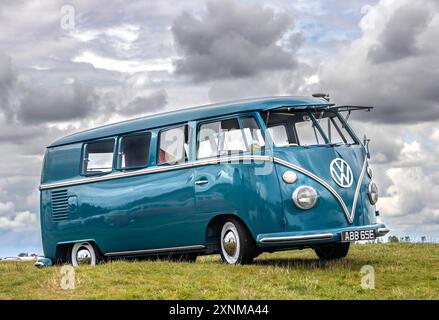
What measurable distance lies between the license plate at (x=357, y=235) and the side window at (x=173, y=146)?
335cm

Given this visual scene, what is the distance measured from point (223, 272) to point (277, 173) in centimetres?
191

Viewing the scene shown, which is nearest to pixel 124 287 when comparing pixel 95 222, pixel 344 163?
pixel 344 163

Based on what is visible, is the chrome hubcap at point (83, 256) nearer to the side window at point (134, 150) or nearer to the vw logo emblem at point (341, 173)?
the side window at point (134, 150)

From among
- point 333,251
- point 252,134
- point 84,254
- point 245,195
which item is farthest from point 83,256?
point 252,134

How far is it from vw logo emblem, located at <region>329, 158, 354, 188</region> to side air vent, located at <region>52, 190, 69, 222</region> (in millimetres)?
6717

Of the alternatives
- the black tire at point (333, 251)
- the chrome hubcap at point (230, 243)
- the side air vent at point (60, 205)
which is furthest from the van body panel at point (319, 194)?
the side air vent at point (60, 205)

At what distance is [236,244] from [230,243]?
0.19m

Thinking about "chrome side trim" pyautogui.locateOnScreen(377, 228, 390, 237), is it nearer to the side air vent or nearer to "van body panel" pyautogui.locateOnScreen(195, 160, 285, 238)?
"van body panel" pyautogui.locateOnScreen(195, 160, 285, 238)

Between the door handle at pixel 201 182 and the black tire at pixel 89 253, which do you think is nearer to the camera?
the door handle at pixel 201 182

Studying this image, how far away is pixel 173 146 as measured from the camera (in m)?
15.1

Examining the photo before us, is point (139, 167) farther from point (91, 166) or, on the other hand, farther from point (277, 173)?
point (277, 173)

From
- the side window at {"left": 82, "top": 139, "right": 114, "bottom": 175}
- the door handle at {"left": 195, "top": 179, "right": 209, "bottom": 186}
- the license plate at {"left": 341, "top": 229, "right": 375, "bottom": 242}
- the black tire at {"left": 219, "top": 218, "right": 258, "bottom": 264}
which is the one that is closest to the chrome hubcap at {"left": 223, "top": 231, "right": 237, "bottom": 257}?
the black tire at {"left": 219, "top": 218, "right": 258, "bottom": 264}

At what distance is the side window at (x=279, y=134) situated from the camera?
13742 millimetres

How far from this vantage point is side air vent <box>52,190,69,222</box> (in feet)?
57.6
